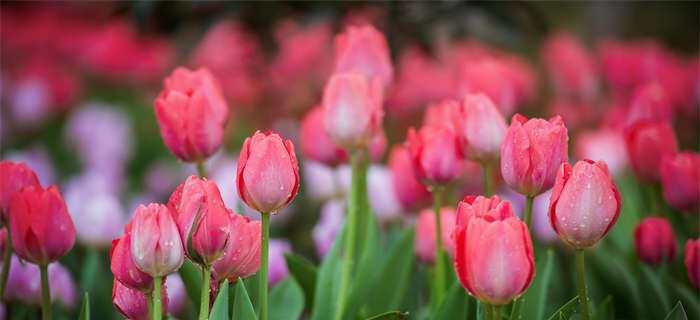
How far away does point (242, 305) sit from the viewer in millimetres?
1080

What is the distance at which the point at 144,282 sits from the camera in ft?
3.43

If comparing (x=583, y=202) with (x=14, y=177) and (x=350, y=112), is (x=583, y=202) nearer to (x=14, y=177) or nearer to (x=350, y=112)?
(x=350, y=112)

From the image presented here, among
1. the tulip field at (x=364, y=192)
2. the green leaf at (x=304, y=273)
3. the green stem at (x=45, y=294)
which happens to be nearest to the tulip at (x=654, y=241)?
the tulip field at (x=364, y=192)

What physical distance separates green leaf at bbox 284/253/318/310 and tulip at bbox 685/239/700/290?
1.84 feet

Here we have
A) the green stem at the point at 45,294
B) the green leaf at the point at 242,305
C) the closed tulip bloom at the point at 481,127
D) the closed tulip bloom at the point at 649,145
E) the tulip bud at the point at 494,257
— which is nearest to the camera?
the tulip bud at the point at 494,257

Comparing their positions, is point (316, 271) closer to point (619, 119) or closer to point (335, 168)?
point (335, 168)

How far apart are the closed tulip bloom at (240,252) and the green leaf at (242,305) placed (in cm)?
1

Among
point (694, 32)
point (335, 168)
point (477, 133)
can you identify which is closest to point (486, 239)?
point (477, 133)

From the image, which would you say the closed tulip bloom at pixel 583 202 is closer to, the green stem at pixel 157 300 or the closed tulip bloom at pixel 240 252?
the closed tulip bloom at pixel 240 252

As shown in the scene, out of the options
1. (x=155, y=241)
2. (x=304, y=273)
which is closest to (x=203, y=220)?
(x=155, y=241)

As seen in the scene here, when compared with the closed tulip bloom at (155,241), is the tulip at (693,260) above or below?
below

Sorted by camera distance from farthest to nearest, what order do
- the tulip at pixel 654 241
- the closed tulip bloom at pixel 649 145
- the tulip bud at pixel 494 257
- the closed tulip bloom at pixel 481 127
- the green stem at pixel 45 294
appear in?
the closed tulip bloom at pixel 649 145, the tulip at pixel 654 241, the closed tulip bloom at pixel 481 127, the green stem at pixel 45 294, the tulip bud at pixel 494 257

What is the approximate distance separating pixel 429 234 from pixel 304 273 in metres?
0.21

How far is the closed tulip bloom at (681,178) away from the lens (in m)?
1.46
